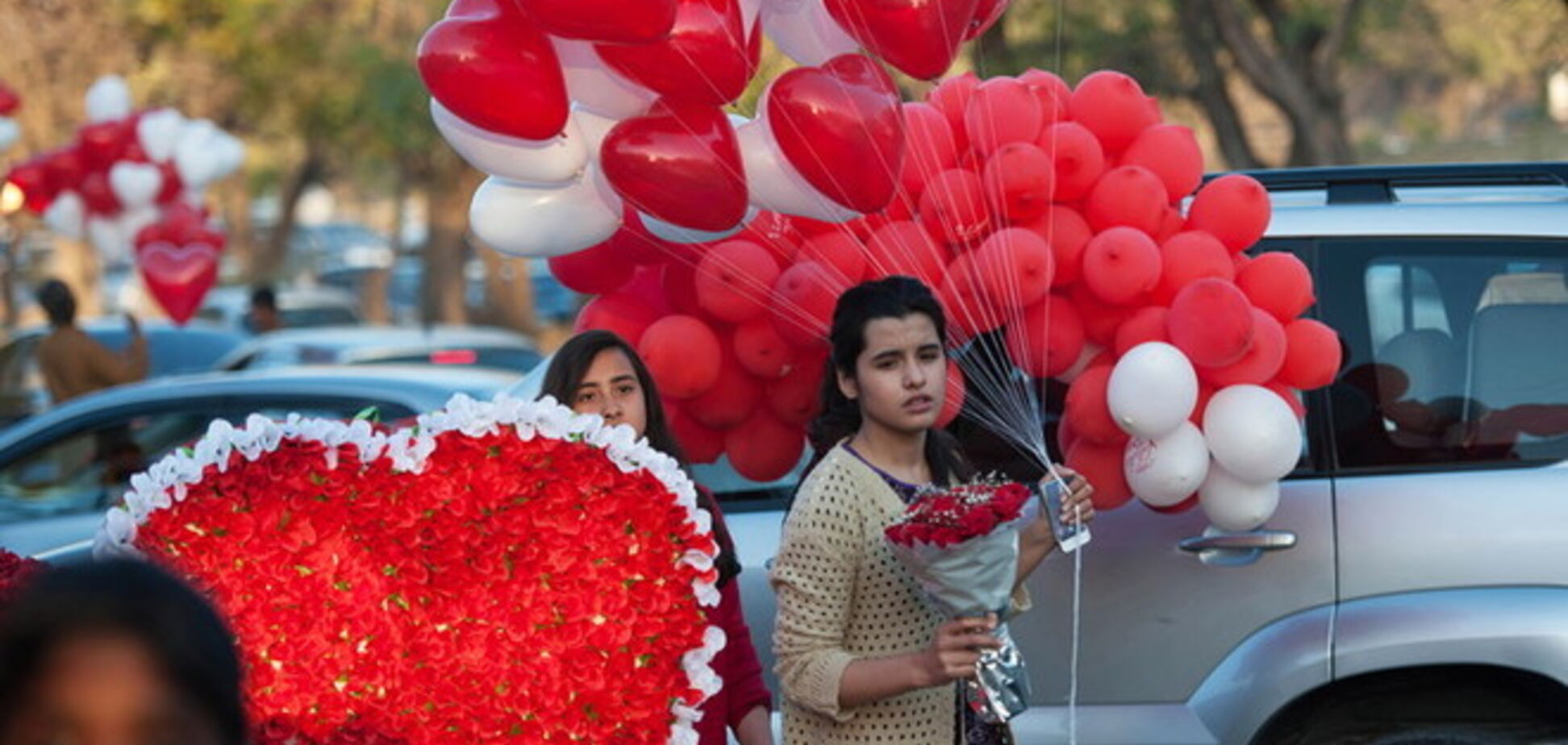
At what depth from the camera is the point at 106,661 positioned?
1.57m

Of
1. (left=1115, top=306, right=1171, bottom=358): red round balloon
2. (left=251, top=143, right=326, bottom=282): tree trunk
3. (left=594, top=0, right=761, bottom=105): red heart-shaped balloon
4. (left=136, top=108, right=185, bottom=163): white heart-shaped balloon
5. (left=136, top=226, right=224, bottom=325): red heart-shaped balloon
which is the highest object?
(left=594, top=0, right=761, bottom=105): red heart-shaped balloon

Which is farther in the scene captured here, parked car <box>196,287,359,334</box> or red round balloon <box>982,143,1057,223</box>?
parked car <box>196,287,359,334</box>

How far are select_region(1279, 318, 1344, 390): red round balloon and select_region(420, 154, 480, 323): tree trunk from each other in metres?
21.9

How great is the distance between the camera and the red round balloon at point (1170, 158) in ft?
14.9

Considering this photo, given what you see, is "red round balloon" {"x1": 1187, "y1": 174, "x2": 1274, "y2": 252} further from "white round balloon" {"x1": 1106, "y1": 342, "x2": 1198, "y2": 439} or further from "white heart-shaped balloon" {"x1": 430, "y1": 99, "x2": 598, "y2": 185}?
"white heart-shaped balloon" {"x1": 430, "y1": 99, "x2": 598, "y2": 185}

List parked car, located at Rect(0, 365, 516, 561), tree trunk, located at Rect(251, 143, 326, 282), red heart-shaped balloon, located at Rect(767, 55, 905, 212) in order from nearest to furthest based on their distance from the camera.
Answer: red heart-shaped balloon, located at Rect(767, 55, 905, 212)
parked car, located at Rect(0, 365, 516, 561)
tree trunk, located at Rect(251, 143, 326, 282)

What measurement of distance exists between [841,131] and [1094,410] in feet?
2.51

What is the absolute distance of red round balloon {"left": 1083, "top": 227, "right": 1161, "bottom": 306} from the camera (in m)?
4.31

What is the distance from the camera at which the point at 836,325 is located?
12.6 feet

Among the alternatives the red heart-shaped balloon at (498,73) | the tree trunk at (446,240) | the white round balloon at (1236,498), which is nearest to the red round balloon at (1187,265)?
the white round balloon at (1236,498)

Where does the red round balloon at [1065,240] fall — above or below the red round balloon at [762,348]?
above

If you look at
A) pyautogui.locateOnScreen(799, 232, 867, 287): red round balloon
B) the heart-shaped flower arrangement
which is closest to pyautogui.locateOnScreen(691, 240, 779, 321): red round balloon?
pyautogui.locateOnScreen(799, 232, 867, 287): red round balloon

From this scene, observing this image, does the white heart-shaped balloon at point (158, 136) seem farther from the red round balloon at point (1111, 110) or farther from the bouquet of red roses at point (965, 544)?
the bouquet of red roses at point (965, 544)

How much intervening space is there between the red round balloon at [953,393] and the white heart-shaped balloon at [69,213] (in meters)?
10.6
